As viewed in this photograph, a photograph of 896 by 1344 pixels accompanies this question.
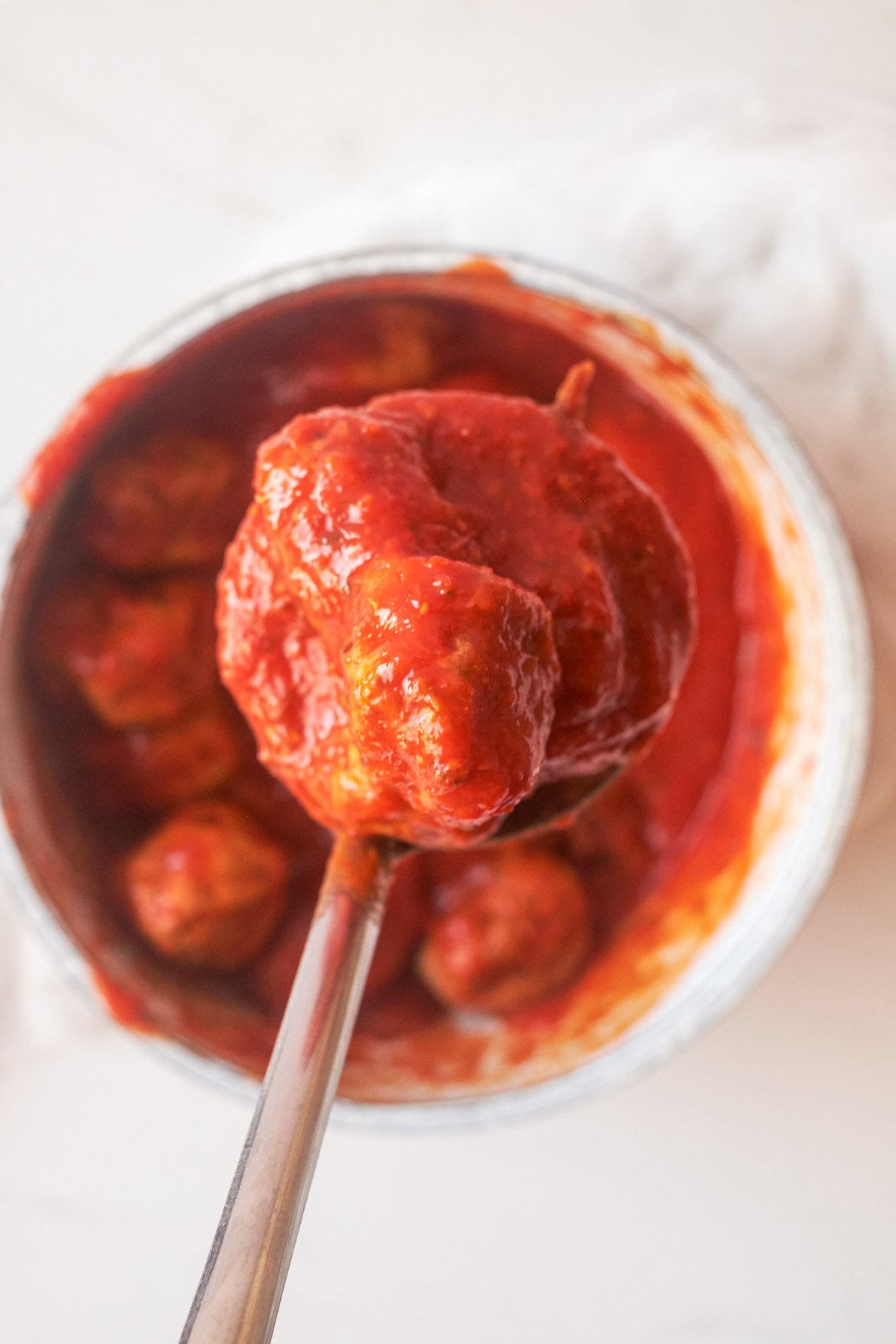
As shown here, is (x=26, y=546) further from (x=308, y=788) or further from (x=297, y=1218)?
(x=297, y=1218)

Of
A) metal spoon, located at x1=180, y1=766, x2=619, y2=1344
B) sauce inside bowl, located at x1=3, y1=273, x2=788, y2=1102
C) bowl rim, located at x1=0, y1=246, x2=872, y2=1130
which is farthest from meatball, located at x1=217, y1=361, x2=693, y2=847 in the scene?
sauce inside bowl, located at x1=3, y1=273, x2=788, y2=1102

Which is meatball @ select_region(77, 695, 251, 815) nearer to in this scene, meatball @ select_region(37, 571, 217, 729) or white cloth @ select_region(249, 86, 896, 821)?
meatball @ select_region(37, 571, 217, 729)

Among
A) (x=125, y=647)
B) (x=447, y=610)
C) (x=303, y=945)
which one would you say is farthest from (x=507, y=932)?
(x=447, y=610)

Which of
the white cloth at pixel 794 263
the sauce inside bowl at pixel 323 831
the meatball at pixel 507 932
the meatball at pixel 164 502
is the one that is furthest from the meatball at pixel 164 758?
the white cloth at pixel 794 263

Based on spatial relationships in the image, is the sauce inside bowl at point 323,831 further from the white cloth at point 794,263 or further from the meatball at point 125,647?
the white cloth at point 794,263

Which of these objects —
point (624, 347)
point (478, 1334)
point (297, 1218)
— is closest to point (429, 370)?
point (624, 347)

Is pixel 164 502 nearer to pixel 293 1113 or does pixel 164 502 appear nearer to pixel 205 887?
pixel 205 887
